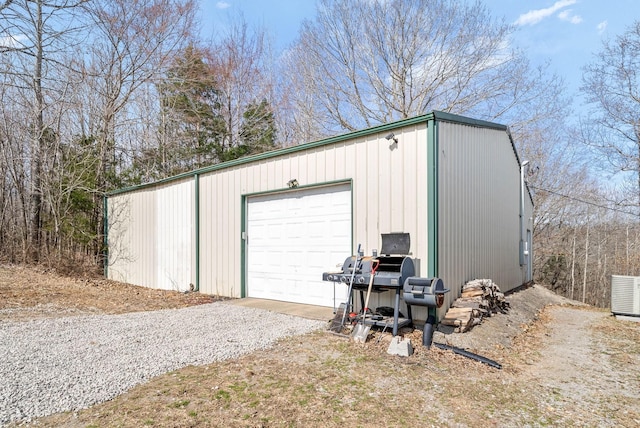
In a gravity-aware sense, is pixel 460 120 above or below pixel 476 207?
above

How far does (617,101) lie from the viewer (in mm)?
14273

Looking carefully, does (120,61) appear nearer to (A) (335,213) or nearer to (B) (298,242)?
(B) (298,242)

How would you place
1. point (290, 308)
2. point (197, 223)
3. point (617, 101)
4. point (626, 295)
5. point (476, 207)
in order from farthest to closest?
point (617, 101) → point (197, 223) → point (626, 295) → point (476, 207) → point (290, 308)

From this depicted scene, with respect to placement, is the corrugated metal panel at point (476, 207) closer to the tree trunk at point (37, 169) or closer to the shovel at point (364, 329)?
the shovel at point (364, 329)

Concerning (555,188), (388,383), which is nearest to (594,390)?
(388,383)

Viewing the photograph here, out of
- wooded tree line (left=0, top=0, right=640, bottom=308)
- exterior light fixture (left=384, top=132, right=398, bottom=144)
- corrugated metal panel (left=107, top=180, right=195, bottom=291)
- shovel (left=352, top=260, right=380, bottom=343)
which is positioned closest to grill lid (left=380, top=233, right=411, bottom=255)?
shovel (left=352, top=260, right=380, bottom=343)

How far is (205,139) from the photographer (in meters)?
15.0

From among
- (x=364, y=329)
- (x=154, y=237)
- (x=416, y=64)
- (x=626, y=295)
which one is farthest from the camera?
(x=416, y=64)

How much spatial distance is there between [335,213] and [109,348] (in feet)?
11.9

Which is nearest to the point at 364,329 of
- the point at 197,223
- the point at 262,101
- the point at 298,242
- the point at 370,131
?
the point at 298,242

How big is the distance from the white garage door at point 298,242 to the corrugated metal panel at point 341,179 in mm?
255

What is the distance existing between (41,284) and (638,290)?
1235 centimetres

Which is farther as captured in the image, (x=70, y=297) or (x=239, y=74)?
(x=239, y=74)

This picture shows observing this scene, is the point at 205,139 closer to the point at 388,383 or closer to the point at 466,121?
the point at 466,121
